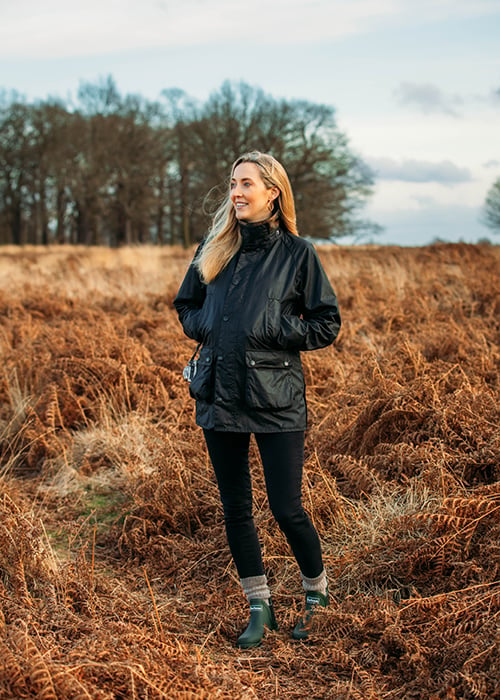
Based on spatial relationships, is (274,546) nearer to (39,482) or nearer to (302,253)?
(302,253)

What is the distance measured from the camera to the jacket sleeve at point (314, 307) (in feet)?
10.8

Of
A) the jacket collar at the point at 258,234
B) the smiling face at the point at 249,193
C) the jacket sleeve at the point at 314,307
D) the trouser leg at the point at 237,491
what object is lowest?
the trouser leg at the point at 237,491

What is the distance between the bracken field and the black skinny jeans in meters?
0.35

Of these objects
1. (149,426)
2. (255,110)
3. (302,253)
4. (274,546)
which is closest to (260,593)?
(274,546)

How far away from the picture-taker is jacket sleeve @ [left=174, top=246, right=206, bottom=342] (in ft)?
11.6

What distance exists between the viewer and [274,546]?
14.0ft

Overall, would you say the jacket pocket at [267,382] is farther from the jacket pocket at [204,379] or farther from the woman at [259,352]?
the jacket pocket at [204,379]

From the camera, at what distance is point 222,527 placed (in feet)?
15.5

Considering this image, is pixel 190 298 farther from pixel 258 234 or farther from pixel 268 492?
pixel 268 492

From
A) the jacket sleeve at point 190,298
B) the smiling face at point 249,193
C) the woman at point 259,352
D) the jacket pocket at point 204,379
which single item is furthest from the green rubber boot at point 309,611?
the smiling face at point 249,193

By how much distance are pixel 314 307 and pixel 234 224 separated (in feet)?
1.84

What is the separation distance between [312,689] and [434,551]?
1.01 meters

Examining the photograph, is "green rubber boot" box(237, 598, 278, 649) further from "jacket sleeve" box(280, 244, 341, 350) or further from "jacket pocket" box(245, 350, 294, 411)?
"jacket sleeve" box(280, 244, 341, 350)

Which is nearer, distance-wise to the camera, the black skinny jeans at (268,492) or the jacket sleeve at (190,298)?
the black skinny jeans at (268,492)
